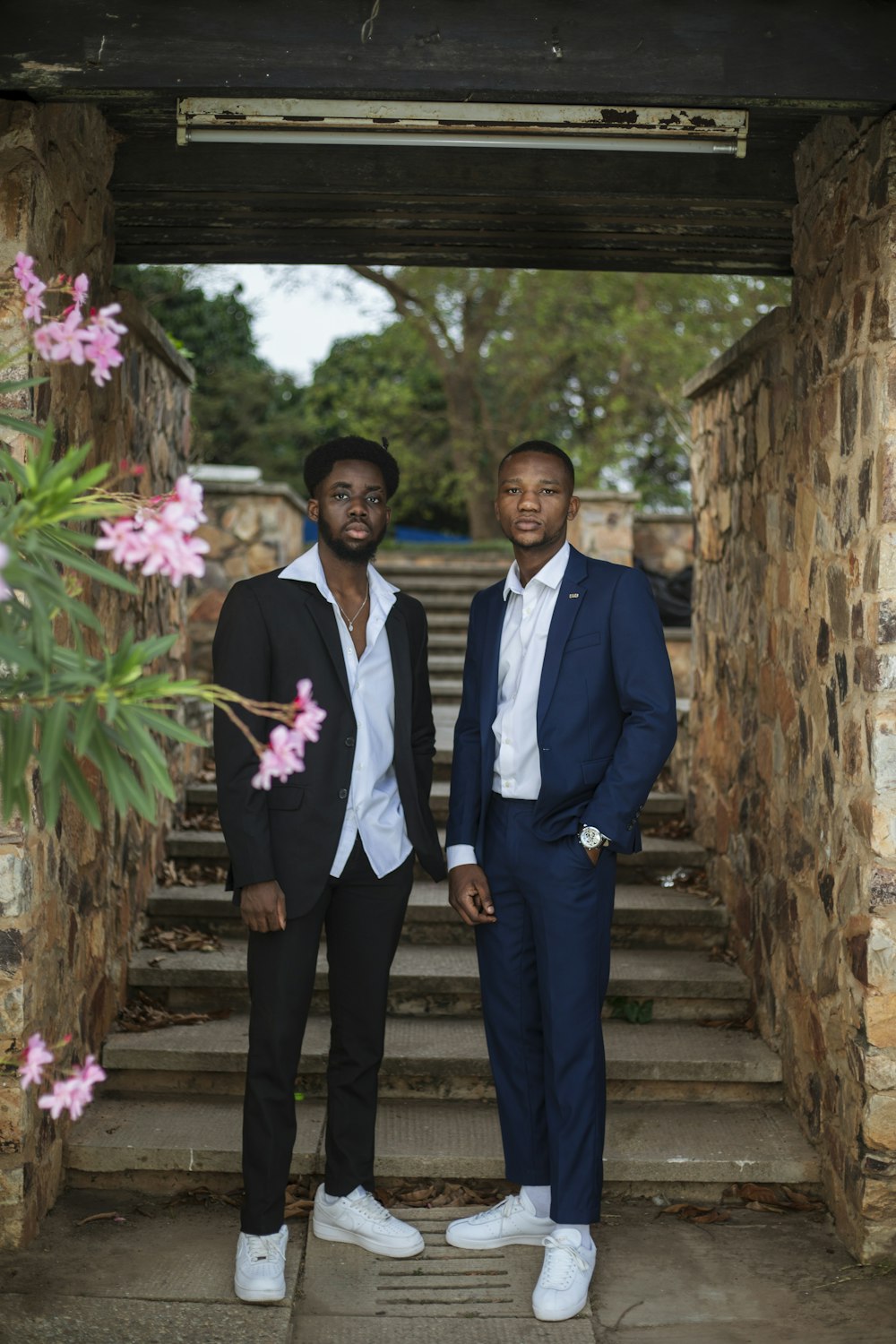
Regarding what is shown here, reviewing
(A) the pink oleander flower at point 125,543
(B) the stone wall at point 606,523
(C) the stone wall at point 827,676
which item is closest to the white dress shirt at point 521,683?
(C) the stone wall at point 827,676

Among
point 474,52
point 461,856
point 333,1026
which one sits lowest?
point 333,1026

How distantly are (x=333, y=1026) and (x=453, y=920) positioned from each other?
1.75 m

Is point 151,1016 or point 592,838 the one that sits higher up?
point 592,838

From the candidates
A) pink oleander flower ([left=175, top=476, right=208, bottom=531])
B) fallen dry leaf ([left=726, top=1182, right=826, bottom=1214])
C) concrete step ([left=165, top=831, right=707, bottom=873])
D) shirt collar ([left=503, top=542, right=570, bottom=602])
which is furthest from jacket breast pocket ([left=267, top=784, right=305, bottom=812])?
concrete step ([left=165, top=831, right=707, bottom=873])

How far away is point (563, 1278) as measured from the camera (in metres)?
3.37

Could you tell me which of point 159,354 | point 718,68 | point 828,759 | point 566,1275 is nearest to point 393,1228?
point 566,1275

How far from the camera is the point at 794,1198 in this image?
13.2 feet

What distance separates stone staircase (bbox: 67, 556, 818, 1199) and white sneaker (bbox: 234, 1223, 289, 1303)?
598 mm

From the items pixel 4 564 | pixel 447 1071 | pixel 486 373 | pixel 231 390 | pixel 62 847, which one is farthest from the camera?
pixel 231 390

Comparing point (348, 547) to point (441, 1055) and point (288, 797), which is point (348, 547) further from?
point (441, 1055)

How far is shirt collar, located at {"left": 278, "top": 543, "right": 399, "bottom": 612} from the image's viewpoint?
11.4ft

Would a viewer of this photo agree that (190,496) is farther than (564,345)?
No

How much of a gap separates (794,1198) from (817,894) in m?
0.90

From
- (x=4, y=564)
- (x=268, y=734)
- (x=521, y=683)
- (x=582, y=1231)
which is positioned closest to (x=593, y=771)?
(x=521, y=683)
